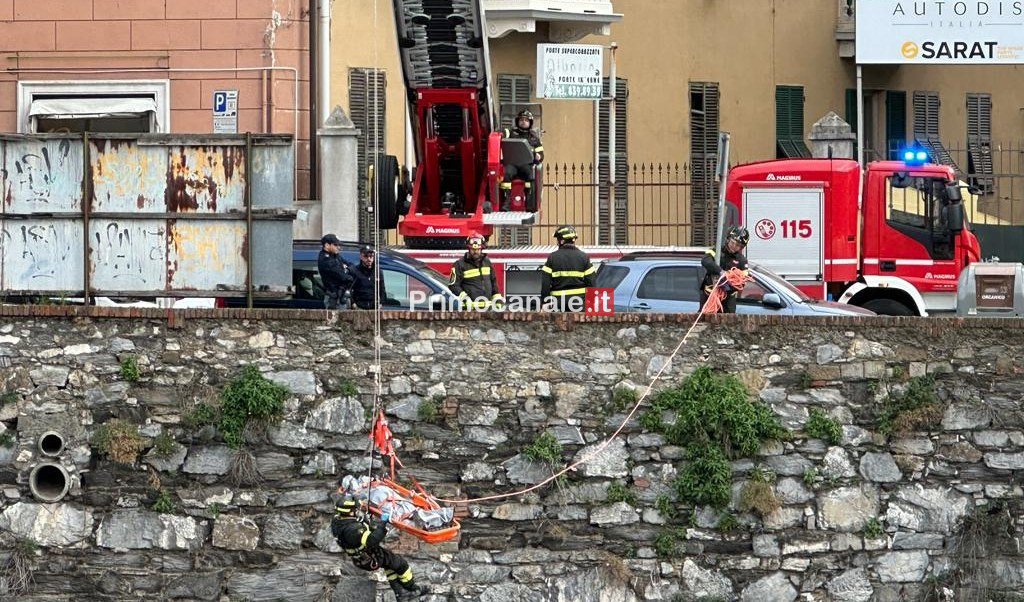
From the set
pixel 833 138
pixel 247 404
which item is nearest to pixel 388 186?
pixel 247 404

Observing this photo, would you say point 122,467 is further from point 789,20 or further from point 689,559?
point 789,20

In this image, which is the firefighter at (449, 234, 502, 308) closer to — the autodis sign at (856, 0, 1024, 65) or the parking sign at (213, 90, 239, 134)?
the parking sign at (213, 90, 239, 134)

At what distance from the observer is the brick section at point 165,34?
87.4 feet

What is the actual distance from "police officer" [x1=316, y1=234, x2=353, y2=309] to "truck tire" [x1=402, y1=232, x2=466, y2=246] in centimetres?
360

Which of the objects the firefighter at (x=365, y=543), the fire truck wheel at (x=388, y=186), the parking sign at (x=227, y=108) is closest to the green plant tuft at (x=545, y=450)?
the firefighter at (x=365, y=543)

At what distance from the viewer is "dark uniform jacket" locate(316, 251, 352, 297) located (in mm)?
19672

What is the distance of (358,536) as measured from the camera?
608 inches

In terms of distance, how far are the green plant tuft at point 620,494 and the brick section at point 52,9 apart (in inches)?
489

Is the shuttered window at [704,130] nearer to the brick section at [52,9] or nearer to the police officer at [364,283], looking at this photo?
the brick section at [52,9]

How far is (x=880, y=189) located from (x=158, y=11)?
947 cm

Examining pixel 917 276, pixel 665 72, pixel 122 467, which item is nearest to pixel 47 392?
pixel 122 467

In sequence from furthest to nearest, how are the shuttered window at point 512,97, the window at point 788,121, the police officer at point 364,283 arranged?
the window at point 788,121, the shuttered window at point 512,97, the police officer at point 364,283

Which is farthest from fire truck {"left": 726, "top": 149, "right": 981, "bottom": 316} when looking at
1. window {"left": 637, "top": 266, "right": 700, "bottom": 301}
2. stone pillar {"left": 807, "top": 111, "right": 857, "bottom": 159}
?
window {"left": 637, "top": 266, "right": 700, "bottom": 301}

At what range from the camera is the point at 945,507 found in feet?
57.4
